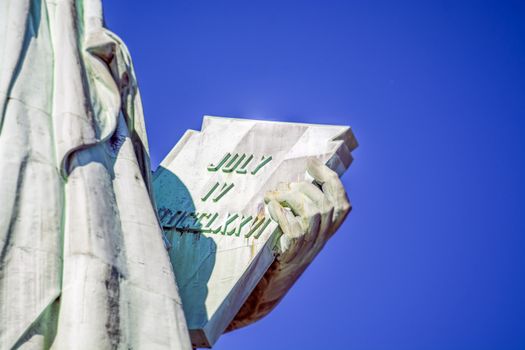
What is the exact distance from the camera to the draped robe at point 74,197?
1020 centimetres

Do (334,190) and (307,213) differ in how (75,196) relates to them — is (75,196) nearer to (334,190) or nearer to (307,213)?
(307,213)

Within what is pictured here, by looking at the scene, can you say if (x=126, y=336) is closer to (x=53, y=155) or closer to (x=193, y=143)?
(x=53, y=155)

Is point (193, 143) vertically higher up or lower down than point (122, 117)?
lower down

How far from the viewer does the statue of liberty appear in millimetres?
10195

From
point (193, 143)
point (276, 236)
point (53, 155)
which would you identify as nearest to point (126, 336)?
point (53, 155)

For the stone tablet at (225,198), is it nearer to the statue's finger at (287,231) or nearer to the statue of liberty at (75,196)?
the statue's finger at (287,231)

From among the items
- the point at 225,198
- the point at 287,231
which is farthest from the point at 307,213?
the point at 225,198

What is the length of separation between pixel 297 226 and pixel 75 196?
3351mm

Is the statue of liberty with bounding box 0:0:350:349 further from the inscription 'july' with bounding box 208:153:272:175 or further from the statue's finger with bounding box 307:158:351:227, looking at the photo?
the statue's finger with bounding box 307:158:351:227

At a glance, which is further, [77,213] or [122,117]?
[122,117]

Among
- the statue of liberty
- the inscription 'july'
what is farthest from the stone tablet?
the statue of liberty

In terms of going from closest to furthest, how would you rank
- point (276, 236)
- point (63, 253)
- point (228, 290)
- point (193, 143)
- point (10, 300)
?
1. point (10, 300)
2. point (63, 253)
3. point (228, 290)
4. point (276, 236)
5. point (193, 143)

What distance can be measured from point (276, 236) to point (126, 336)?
361 centimetres

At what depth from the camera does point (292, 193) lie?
14.0 m
